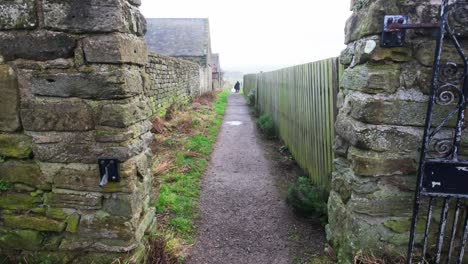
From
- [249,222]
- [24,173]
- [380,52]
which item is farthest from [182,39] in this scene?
[380,52]

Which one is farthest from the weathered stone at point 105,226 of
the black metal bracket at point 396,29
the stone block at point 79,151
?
the black metal bracket at point 396,29

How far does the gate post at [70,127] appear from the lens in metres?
2.18

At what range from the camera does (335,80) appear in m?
3.54

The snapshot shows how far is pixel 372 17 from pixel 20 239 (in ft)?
11.4

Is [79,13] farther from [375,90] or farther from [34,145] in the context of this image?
[375,90]

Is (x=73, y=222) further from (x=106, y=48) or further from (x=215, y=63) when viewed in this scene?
(x=215, y=63)

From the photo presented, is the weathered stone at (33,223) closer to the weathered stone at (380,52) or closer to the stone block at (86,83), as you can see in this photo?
the stone block at (86,83)

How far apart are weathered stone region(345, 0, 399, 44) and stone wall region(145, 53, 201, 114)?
4617mm

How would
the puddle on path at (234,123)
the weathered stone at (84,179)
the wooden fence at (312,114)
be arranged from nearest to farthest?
1. the weathered stone at (84,179)
2. the wooden fence at (312,114)
3. the puddle on path at (234,123)

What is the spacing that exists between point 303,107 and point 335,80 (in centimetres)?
168

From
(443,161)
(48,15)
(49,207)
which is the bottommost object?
(49,207)

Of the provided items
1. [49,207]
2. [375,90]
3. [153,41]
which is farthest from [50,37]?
[153,41]

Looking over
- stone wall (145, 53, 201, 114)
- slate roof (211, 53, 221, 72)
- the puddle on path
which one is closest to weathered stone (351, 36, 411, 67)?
stone wall (145, 53, 201, 114)

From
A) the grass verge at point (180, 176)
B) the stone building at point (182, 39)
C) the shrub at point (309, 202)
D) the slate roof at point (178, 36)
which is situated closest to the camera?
the grass verge at point (180, 176)
